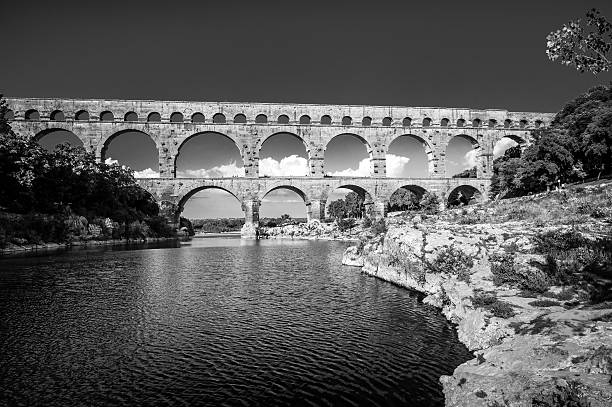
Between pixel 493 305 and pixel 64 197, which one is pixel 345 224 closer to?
pixel 64 197

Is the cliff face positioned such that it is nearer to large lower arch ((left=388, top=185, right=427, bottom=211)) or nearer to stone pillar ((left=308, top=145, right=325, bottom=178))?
stone pillar ((left=308, top=145, right=325, bottom=178))

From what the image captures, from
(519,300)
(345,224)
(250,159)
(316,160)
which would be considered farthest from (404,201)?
(519,300)

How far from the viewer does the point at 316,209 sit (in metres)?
57.4

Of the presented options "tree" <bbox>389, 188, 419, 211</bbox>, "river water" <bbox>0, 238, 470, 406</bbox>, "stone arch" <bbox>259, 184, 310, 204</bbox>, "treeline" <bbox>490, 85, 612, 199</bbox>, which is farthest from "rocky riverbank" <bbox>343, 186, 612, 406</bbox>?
"tree" <bbox>389, 188, 419, 211</bbox>

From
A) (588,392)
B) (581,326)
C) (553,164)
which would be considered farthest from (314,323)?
(553,164)

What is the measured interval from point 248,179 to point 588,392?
5299 centimetres

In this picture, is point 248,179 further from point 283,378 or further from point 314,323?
point 283,378

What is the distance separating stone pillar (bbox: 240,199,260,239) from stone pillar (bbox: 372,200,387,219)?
60.0 ft

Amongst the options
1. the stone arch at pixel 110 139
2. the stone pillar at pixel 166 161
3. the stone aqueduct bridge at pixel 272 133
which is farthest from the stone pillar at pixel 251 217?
the stone arch at pixel 110 139

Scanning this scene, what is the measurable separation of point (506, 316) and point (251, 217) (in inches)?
1923

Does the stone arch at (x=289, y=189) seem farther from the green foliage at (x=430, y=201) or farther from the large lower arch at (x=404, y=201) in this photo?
the large lower arch at (x=404, y=201)

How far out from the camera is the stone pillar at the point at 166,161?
55.4 meters

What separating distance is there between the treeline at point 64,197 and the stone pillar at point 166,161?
4.56 m

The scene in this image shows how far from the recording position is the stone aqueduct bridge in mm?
54250
